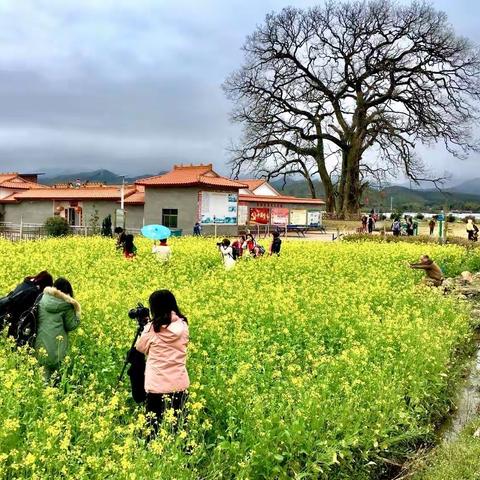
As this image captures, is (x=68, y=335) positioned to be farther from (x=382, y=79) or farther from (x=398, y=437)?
(x=382, y=79)

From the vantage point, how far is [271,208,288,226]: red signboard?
42.6 m

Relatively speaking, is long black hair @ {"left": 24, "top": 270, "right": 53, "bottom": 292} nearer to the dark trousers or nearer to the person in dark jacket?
the person in dark jacket

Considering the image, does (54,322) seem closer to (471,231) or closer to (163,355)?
(163,355)

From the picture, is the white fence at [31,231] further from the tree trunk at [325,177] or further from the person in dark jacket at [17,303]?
the person in dark jacket at [17,303]

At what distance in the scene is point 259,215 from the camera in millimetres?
41406

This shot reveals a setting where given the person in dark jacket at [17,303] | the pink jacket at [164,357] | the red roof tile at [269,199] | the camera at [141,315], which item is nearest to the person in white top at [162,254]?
the person in dark jacket at [17,303]

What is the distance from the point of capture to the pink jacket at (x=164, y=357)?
5547mm

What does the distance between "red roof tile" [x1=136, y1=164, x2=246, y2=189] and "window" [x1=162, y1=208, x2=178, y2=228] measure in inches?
61.5

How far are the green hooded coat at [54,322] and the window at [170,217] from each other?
96.8 ft

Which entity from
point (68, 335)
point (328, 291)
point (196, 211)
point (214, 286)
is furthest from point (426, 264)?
point (196, 211)

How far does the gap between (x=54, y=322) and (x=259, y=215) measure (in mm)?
35138

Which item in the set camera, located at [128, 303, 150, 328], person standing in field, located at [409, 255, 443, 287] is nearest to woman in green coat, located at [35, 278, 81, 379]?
camera, located at [128, 303, 150, 328]

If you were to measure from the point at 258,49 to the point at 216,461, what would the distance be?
2040 inches

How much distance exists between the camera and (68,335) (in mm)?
6973
